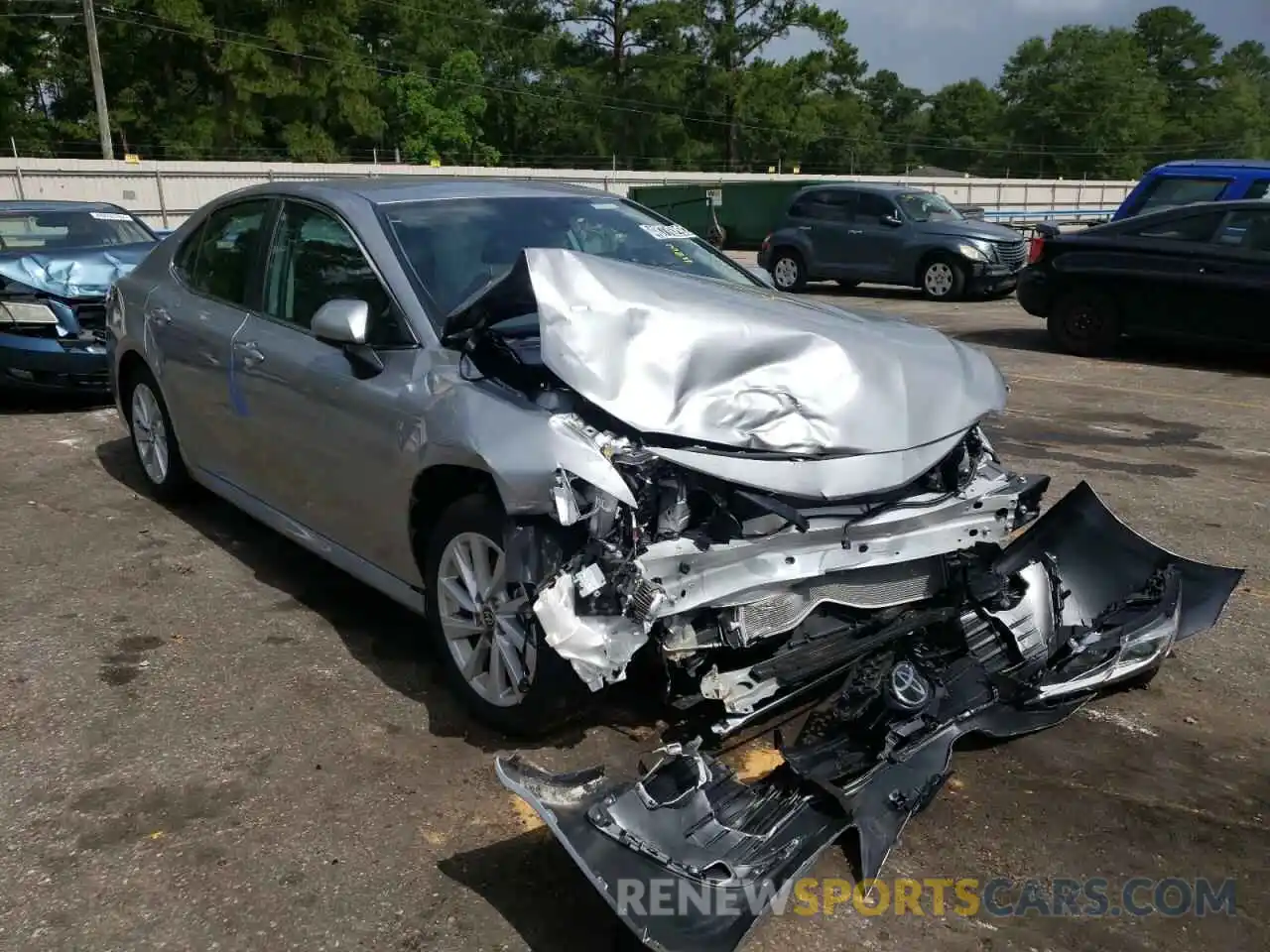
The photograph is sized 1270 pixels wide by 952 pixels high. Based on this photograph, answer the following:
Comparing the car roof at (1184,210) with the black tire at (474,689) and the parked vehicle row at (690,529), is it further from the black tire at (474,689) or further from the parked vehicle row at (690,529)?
the black tire at (474,689)

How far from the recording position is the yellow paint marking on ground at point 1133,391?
8.61m

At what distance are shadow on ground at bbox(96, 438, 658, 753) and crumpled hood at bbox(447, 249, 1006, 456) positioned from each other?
1.06m

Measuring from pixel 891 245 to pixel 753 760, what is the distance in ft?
47.6

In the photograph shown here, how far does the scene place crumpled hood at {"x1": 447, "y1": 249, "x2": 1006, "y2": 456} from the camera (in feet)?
10.2

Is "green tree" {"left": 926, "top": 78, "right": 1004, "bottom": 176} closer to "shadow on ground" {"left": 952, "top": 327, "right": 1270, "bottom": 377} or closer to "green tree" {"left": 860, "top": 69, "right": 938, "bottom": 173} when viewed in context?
"green tree" {"left": 860, "top": 69, "right": 938, "bottom": 173}

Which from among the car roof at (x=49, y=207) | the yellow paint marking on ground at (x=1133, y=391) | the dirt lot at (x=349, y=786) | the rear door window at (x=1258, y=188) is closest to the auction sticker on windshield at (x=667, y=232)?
the dirt lot at (x=349, y=786)

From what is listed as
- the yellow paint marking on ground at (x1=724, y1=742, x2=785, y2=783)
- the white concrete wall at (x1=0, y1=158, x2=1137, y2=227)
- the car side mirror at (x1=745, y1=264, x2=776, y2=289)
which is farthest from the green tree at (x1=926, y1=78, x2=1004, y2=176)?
the yellow paint marking on ground at (x1=724, y1=742, x2=785, y2=783)

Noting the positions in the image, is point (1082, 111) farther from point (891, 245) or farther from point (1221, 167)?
point (1221, 167)

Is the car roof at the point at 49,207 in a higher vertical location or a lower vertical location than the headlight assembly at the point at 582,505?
higher

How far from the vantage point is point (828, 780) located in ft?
9.73

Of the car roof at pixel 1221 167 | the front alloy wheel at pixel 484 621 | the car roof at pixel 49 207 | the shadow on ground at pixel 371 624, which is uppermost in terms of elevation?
the car roof at pixel 1221 167

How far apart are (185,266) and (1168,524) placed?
514cm

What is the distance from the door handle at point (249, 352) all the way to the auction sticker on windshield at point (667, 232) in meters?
1.71

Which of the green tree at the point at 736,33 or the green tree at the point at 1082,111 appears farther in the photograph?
the green tree at the point at 1082,111
